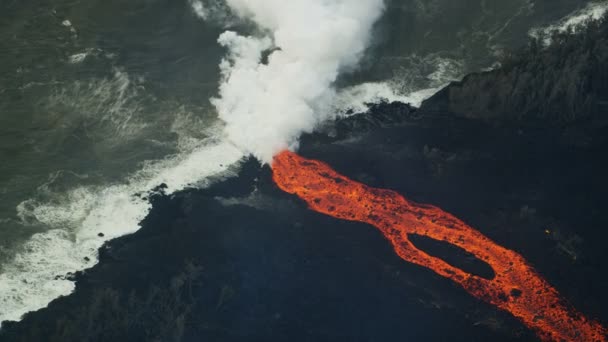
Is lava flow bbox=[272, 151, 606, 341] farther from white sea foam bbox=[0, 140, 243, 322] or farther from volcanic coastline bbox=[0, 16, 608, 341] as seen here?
white sea foam bbox=[0, 140, 243, 322]

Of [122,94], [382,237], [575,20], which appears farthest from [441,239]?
[122,94]

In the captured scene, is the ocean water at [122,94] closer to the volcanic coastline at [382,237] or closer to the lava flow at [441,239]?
the volcanic coastline at [382,237]

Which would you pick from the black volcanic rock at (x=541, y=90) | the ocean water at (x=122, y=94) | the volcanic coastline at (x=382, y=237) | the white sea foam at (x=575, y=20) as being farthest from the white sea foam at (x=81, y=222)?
the white sea foam at (x=575, y=20)

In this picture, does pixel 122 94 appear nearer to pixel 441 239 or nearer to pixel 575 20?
pixel 441 239

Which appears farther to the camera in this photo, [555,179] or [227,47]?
[227,47]

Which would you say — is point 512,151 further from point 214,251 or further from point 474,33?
point 214,251

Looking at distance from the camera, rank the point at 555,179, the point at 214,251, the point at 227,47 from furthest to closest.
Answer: the point at 227,47, the point at 555,179, the point at 214,251

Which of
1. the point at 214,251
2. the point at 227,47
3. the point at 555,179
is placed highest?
the point at 227,47

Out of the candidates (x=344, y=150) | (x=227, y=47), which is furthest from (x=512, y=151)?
(x=227, y=47)
